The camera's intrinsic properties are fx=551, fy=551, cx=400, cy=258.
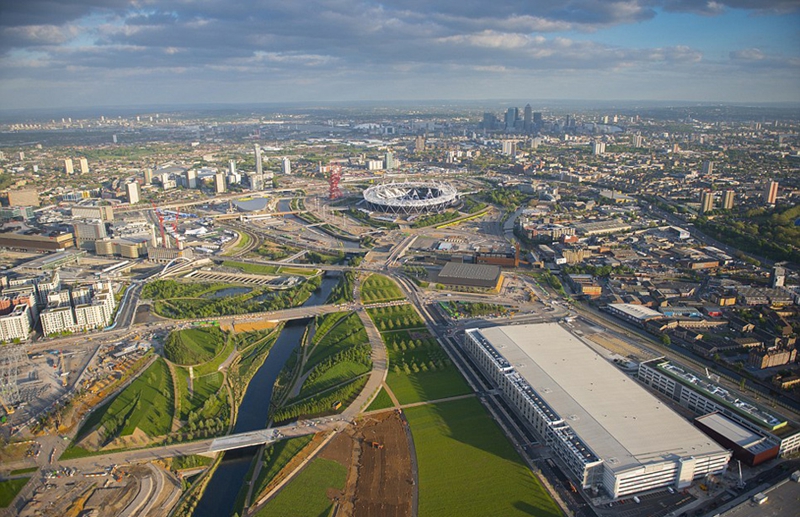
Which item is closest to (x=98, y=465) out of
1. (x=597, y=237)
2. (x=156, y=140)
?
(x=597, y=237)

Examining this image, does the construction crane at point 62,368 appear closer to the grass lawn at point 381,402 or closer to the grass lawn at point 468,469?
the grass lawn at point 381,402

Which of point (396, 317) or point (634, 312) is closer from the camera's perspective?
point (634, 312)

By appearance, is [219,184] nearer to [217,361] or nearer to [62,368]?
[62,368]

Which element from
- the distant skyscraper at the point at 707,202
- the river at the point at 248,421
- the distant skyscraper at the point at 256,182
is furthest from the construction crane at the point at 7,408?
the distant skyscraper at the point at 707,202

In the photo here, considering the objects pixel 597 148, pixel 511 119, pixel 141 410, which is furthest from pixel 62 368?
pixel 511 119

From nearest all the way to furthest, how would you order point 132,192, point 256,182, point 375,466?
point 375,466 → point 132,192 → point 256,182

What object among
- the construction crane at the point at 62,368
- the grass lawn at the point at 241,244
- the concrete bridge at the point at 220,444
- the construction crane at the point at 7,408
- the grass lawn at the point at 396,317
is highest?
the grass lawn at the point at 241,244

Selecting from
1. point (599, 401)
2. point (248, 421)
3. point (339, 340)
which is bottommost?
point (248, 421)
